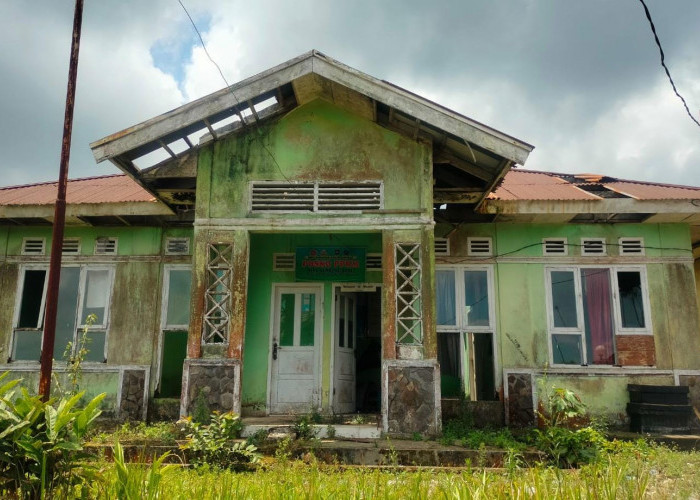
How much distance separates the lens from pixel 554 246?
9.85 metres

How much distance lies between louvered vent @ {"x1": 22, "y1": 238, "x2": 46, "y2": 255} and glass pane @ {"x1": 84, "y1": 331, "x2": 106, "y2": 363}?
5.85ft

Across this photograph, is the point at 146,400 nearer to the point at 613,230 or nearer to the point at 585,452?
the point at 585,452

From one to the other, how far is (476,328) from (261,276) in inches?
144

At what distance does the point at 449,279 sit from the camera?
9.94 meters

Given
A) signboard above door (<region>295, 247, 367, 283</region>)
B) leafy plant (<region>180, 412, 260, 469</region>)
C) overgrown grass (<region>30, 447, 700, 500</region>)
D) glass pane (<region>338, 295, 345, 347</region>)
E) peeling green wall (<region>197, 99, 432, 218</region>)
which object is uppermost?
peeling green wall (<region>197, 99, 432, 218</region>)

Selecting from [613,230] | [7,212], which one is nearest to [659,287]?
[613,230]

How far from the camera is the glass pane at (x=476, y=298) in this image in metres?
9.75

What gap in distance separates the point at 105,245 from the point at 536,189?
760cm

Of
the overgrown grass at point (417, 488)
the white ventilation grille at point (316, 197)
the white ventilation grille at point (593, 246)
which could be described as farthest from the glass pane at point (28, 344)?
the white ventilation grille at point (593, 246)

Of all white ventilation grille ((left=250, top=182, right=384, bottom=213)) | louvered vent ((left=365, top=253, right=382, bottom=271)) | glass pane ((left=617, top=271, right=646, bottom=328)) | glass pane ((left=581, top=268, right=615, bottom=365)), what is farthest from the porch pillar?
glass pane ((left=617, top=271, right=646, bottom=328))

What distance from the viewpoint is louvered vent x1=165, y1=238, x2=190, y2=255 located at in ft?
33.3

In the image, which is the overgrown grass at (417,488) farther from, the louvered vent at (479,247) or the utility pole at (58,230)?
the louvered vent at (479,247)

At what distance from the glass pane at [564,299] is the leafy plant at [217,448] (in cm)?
542

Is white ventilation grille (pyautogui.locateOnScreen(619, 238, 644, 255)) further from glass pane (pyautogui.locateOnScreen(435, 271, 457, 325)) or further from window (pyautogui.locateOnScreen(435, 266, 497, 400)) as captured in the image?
glass pane (pyautogui.locateOnScreen(435, 271, 457, 325))
